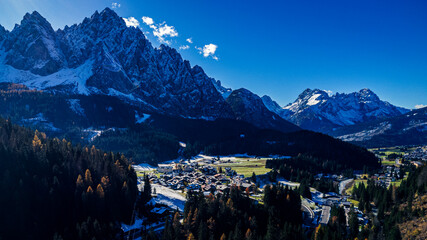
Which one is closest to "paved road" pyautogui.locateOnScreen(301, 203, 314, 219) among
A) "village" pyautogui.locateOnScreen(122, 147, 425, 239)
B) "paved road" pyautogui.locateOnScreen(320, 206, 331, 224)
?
"village" pyautogui.locateOnScreen(122, 147, 425, 239)

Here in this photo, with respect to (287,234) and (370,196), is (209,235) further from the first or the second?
(370,196)

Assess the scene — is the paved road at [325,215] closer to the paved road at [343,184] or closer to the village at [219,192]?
the village at [219,192]

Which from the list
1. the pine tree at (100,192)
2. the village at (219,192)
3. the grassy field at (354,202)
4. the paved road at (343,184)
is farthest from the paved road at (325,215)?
the pine tree at (100,192)

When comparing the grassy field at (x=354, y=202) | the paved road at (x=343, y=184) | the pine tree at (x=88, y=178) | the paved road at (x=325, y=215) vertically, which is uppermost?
the pine tree at (x=88, y=178)

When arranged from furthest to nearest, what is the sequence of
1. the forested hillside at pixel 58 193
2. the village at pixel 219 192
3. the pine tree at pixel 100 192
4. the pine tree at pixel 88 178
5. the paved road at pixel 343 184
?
1. the paved road at pixel 343 184
2. the village at pixel 219 192
3. the pine tree at pixel 88 178
4. the pine tree at pixel 100 192
5. the forested hillside at pixel 58 193

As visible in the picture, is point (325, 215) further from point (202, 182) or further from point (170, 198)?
point (170, 198)

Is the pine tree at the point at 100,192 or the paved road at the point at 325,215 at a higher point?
the pine tree at the point at 100,192

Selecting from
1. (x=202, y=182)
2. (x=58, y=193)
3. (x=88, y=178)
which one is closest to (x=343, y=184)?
(x=202, y=182)

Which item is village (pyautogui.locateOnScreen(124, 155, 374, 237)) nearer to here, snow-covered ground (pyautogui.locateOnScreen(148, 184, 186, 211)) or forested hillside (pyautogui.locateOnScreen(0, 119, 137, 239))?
snow-covered ground (pyautogui.locateOnScreen(148, 184, 186, 211))
